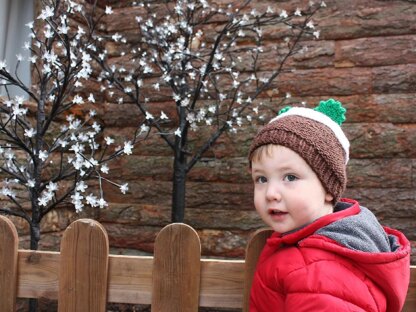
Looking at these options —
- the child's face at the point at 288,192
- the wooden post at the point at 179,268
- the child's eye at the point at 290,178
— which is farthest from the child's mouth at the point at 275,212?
the wooden post at the point at 179,268

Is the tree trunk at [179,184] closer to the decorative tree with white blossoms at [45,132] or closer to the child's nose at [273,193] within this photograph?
the decorative tree with white blossoms at [45,132]

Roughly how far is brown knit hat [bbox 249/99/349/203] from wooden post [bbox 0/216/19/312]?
0.98 m

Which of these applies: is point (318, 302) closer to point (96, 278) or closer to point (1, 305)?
point (96, 278)

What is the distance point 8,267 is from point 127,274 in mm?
479

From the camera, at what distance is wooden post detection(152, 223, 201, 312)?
1.57 m

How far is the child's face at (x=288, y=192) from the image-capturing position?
1.37 m

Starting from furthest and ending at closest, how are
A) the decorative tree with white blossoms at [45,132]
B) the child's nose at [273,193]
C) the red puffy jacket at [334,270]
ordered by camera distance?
the decorative tree with white blossoms at [45,132] < the child's nose at [273,193] < the red puffy jacket at [334,270]

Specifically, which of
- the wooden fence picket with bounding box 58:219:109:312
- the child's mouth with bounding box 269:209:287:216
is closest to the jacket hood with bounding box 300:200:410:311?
the child's mouth with bounding box 269:209:287:216

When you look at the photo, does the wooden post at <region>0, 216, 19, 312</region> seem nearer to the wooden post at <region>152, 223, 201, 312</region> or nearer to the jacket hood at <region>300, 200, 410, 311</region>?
the wooden post at <region>152, 223, 201, 312</region>

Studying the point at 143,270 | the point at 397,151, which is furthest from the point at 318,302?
the point at 397,151

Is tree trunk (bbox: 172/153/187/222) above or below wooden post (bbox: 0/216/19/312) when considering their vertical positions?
above

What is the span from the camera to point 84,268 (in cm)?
162

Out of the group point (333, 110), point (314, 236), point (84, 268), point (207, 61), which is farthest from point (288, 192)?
point (207, 61)

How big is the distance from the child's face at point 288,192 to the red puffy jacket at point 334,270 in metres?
0.04
